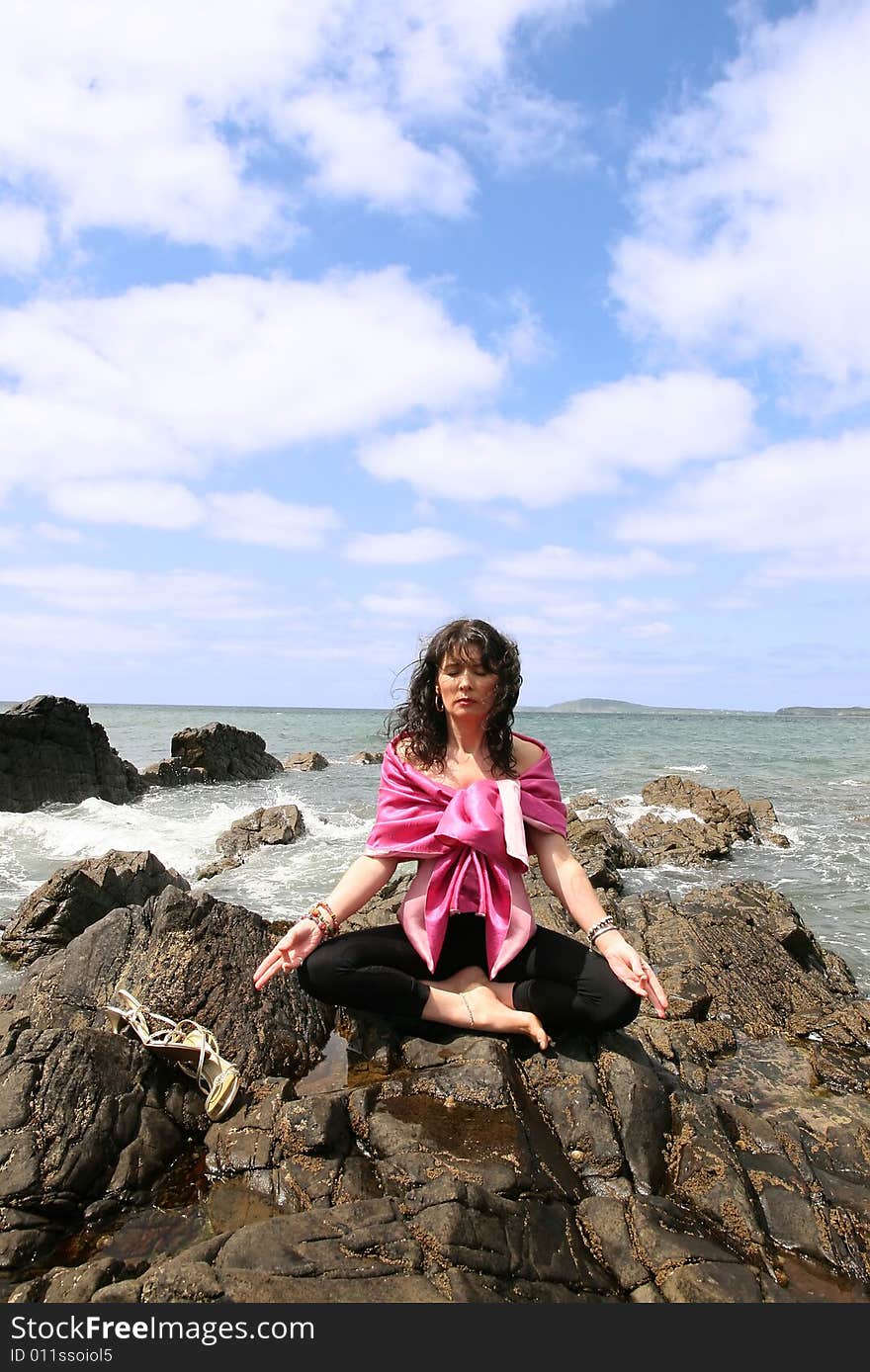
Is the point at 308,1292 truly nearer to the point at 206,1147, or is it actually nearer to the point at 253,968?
the point at 206,1147

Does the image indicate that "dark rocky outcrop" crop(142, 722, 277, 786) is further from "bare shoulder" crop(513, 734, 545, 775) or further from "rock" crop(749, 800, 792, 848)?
"bare shoulder" crop(513, 734, 545, 775)

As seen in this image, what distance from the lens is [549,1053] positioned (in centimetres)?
389

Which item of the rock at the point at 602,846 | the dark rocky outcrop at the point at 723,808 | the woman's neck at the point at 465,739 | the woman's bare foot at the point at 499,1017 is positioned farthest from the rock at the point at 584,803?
the woman's bare foot at the point at 499,1017

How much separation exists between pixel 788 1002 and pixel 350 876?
4.41 m

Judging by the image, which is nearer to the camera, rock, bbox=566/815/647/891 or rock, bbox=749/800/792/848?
rock, bbox=566/815/647/891

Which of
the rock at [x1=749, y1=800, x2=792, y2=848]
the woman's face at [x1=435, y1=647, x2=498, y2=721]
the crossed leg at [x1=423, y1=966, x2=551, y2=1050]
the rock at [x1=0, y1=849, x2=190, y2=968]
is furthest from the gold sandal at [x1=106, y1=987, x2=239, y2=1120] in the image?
the rock at [x1=749, y1=800, x2=792, y2=848]

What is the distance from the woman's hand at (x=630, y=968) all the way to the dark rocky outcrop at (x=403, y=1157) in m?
0.39

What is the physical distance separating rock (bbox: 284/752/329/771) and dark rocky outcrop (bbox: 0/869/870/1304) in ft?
92.5

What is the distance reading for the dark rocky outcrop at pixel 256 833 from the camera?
13411 millimetres

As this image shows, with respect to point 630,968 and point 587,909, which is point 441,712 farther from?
point 630,968

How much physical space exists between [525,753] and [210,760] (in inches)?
969

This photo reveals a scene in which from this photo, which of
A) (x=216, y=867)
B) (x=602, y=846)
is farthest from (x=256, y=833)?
(x=602, y=846)

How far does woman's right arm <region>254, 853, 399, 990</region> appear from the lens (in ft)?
13.1

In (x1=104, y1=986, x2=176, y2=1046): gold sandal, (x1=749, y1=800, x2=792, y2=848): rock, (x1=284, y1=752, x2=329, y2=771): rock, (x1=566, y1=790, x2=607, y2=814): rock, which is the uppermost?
(x1=104, y1=986, x2=176, y2=1046): gold sandal
